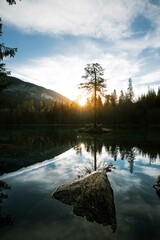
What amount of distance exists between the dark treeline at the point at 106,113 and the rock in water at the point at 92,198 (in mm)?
48022

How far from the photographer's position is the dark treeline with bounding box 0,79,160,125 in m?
76.1

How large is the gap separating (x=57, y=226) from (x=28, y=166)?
6.21 meters

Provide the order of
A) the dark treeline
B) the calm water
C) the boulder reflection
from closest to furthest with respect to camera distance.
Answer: the calm water < the boulder reflection < the dark treeline

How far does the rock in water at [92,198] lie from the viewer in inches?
188

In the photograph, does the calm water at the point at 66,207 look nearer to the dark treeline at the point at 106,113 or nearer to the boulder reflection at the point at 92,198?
the boulder reflection at the point at 92,198

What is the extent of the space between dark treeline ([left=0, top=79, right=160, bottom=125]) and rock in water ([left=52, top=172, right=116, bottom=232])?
4802 cm

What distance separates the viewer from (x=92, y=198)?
213 inches

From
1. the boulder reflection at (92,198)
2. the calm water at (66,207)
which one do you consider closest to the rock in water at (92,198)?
the boulder reflection at (92,198)

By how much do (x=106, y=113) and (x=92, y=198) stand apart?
78.6 m

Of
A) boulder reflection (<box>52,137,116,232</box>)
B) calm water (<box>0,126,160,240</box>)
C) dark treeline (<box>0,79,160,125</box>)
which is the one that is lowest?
calm water (<box>0,126,160,240</box>)

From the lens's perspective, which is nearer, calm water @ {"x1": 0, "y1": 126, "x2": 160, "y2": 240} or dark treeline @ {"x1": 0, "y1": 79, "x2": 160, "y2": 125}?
calm water @ {"x1": 0, "y1": 126, "x2": 160, "y2": 240}

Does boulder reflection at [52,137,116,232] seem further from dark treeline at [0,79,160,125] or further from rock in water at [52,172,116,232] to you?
dark treeline at [0,79,160,125]

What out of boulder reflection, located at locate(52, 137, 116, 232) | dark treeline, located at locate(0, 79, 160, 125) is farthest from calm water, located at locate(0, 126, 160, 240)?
dark treeline, located at locate(0, 79, 160, 125)

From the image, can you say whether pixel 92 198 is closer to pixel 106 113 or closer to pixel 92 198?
pixel 92 198
